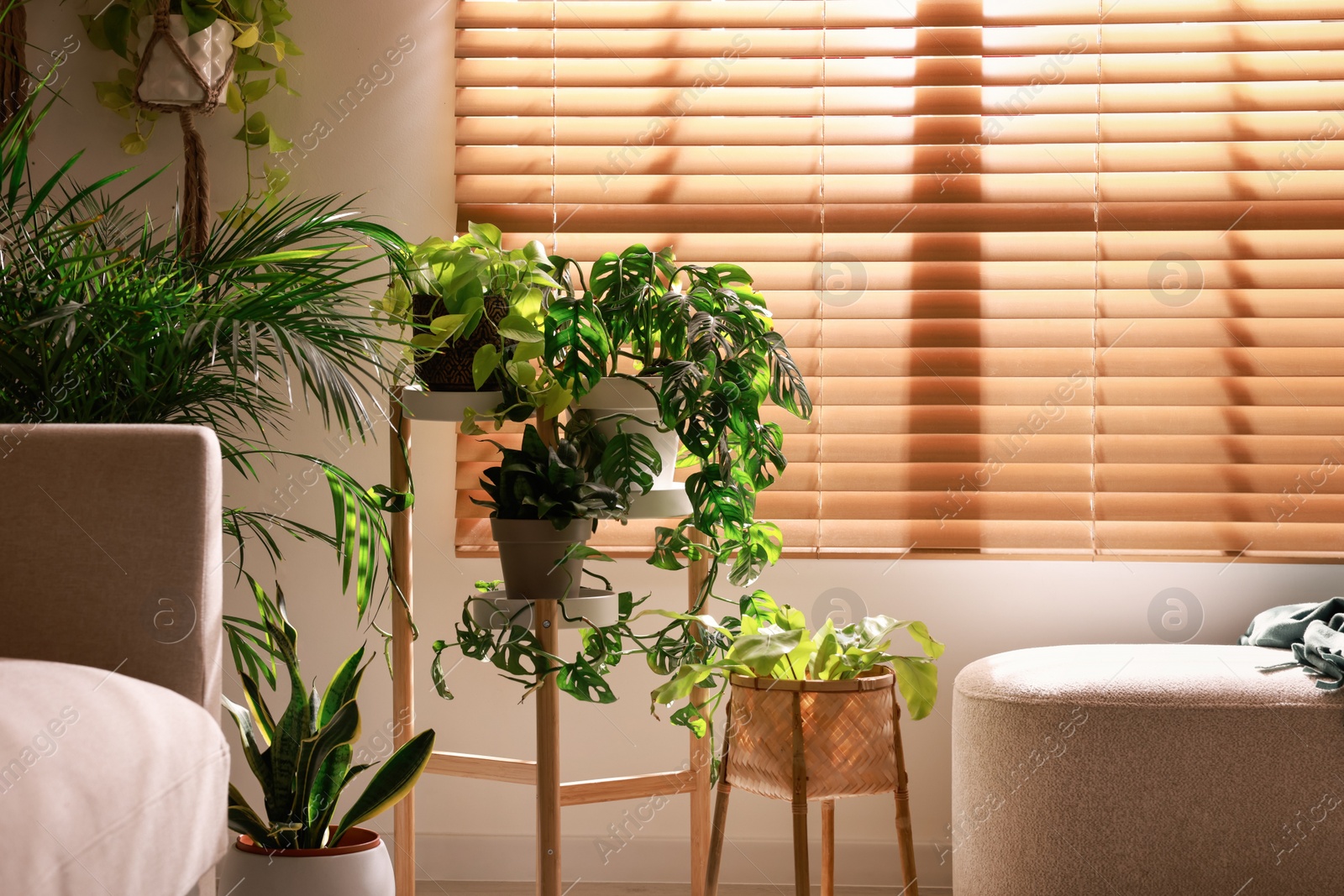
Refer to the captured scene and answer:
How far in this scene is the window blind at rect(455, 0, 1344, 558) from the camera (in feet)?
7.00

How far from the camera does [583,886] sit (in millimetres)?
2164

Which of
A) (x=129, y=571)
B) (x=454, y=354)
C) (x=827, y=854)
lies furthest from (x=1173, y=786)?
(x=129, y=571)

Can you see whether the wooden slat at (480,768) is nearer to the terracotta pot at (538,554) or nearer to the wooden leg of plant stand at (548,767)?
the wooden leg of plant stand at (548,767)

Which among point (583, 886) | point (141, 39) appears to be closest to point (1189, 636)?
point (583, 886)

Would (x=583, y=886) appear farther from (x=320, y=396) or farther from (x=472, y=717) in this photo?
(x=320, y=396)

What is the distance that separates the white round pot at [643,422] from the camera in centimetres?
154

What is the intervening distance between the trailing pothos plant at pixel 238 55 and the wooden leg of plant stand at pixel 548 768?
3.74 feet

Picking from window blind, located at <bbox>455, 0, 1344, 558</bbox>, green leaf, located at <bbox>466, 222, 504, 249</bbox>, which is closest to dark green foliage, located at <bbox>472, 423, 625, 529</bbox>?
green leaf, located at <bbox>466, 222, 504, 249</bbox>

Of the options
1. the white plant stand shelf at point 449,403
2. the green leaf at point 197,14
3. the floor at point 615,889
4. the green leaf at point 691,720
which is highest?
the green leaf at point 197,14

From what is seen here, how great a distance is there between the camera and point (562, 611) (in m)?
1.53

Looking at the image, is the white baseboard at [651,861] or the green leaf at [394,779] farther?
the white baseboard at [651,861]

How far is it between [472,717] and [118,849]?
120 centimetres

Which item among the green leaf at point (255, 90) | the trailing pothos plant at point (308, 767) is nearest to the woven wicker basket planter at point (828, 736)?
the trailing pothos plant at point (308, 767)

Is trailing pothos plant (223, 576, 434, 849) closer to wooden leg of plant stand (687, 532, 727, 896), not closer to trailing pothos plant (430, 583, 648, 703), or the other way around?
trailing pothos plant (430, 583, 648, 703)
